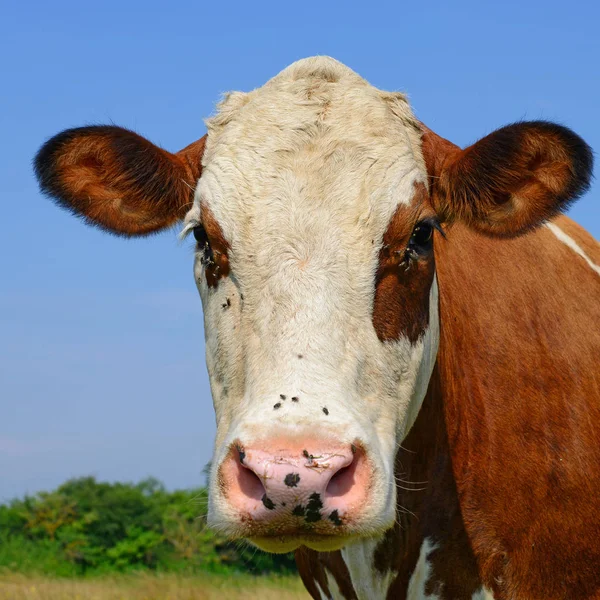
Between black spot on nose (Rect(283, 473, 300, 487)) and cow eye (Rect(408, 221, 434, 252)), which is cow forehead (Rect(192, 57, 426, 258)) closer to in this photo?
cow eye (Rect(408, 221, 434, 252))

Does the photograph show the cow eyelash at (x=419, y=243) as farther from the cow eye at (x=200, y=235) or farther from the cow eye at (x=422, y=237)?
the cow eye at (x=200, y=235)

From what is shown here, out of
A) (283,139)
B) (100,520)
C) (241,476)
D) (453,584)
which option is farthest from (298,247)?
(100,520)

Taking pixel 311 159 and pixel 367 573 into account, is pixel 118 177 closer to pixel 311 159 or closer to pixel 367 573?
pixel 311 159

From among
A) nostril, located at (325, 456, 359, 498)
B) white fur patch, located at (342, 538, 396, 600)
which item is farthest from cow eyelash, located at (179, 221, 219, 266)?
white fur patch, located at (342, 538, 396, 600)

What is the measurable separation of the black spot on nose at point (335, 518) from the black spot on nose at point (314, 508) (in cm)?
5

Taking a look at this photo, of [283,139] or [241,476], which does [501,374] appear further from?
[241,476]

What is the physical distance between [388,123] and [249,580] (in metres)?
11.4

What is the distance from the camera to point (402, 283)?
4.51 metres

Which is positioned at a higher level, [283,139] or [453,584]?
[283,139]

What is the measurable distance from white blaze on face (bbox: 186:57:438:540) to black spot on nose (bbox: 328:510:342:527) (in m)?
0.14

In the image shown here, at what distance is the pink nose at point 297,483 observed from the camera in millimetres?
3475

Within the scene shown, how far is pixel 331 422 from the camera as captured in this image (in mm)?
3615

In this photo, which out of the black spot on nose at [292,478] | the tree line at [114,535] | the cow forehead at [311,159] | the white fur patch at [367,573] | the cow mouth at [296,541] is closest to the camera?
the black spot on nose at [292,478]

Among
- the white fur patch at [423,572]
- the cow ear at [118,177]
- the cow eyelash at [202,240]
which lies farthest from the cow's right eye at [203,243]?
the white fur patch at [423,572]
